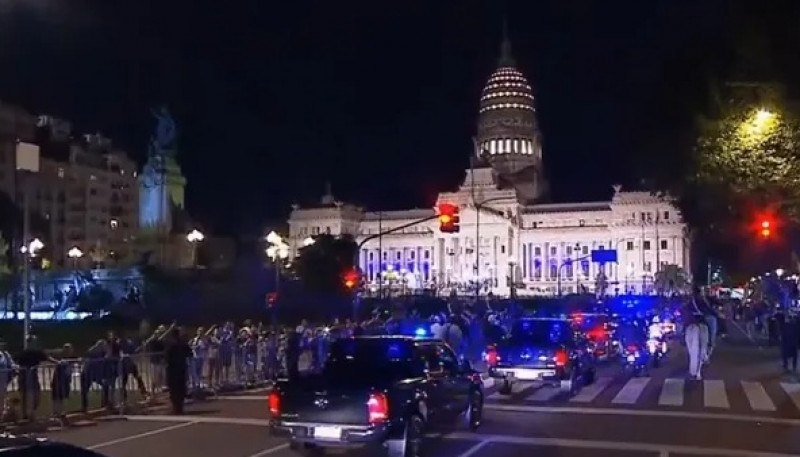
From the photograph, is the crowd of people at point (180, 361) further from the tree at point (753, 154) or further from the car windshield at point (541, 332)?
the car windshield at point (541, 332)

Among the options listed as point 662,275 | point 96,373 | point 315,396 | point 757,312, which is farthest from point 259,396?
point 662,275

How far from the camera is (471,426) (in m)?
17.2

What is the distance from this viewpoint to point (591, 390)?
24.7m

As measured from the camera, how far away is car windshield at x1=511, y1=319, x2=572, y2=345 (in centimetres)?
2383

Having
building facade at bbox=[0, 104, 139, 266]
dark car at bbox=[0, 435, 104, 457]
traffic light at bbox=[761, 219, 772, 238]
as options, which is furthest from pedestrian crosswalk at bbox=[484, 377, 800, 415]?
building facade at bbox=[0, 104, 139, 266]

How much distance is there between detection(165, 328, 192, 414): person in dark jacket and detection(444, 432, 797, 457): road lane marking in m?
6.17

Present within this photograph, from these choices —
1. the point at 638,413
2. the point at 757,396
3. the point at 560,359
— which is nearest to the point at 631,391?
the point at 560,359

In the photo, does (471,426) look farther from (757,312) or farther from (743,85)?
(757,312)

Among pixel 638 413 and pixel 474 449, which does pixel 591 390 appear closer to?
pixel 638 413

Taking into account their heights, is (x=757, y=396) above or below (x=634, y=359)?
below

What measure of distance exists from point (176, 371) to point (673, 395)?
10731mm

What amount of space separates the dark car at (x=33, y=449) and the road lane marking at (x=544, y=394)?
1821 cm

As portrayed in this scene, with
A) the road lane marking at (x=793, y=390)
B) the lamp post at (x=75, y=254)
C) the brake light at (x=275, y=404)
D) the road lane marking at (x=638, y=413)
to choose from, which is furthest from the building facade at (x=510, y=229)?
the brake light at (x=275, y=404)

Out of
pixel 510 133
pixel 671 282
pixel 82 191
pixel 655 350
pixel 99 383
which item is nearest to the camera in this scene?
pixel 99 383
